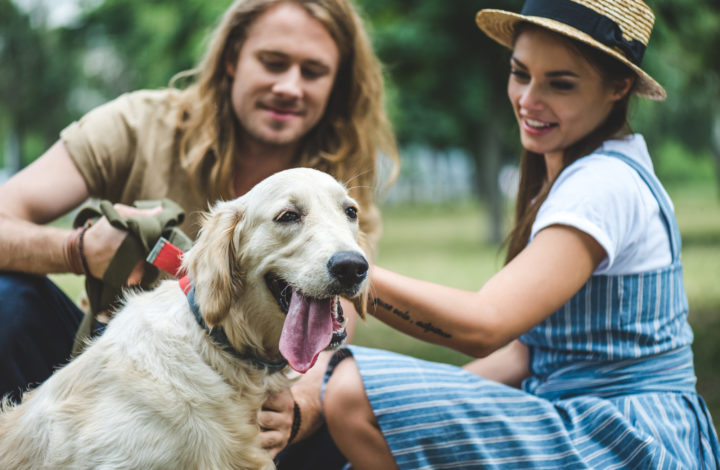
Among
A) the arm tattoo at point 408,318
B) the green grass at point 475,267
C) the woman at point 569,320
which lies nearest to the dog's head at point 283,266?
the arm tattoo at point 408,318

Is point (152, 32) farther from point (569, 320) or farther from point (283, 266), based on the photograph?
point (569, 320)

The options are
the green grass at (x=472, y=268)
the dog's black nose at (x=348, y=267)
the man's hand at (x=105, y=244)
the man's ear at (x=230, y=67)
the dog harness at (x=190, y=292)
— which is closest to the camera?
the dog's black nose at (x=348, y=267)

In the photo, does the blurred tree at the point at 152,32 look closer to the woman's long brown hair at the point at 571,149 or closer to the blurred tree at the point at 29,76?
the blurred tree at the point at 29,76

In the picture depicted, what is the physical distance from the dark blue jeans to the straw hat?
2.72 metres

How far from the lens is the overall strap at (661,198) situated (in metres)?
2.81

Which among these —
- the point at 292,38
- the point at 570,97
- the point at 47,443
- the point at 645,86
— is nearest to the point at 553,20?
the point at 570,97

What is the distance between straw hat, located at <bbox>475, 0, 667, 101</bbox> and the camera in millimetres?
2770

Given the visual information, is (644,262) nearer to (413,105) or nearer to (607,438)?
(607,438)

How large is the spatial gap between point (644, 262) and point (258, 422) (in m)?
1.79

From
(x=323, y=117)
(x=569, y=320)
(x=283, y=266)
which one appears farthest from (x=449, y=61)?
(x=283, y=266)

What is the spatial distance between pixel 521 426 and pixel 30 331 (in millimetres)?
2361

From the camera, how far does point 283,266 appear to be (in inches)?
94.3

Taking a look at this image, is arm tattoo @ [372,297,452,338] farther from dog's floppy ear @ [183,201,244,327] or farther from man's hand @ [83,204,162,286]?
man's hand @ [83,204,162,286]

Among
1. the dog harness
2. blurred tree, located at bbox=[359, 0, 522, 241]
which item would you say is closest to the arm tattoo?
the dog harness
